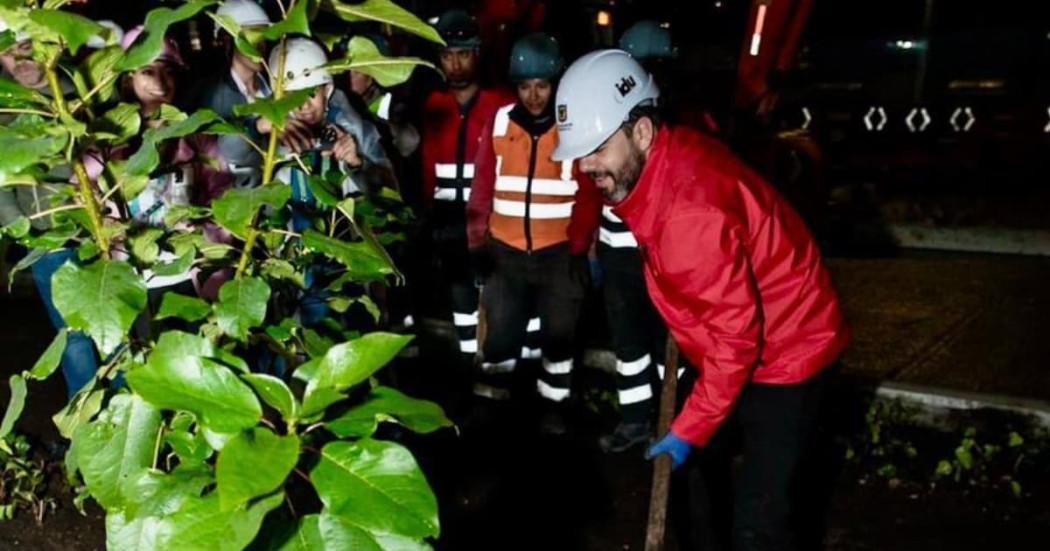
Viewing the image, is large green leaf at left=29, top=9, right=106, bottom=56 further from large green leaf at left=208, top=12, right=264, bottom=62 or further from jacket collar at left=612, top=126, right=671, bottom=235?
jacket collar at left=612, top=126, right=671, bottom=235

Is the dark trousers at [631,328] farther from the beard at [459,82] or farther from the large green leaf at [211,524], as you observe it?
the large green leaf at [211,524]

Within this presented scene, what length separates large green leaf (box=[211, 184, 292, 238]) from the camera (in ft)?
4.21

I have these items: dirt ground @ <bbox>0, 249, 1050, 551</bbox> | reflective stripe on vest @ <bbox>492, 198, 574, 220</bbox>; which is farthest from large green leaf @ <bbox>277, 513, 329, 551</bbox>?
reflective stripe on vest @ <bbox>492, 198, 574, 220</bbox>

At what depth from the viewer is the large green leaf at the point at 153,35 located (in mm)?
1226

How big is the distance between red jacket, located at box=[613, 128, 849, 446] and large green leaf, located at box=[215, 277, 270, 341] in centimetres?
137

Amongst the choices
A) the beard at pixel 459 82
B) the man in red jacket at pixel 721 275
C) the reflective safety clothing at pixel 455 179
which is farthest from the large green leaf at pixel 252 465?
the beard at pixel 459 82

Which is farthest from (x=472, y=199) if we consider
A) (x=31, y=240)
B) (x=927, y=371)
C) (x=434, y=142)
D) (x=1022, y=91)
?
(x=1022, y=91)

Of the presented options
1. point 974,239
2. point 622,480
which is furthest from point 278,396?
point 974,239

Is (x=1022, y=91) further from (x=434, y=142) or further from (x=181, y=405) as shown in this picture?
(x=181, y=405)

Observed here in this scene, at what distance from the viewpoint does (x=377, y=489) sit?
1121 mm

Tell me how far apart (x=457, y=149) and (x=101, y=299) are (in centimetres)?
381

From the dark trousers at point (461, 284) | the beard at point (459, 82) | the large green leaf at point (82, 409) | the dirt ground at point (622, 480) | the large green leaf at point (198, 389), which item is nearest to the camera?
the large green leaf at point (198, 389)

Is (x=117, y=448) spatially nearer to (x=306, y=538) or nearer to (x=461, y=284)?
(x=306, y=538)

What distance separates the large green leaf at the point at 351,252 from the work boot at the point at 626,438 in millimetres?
3198
